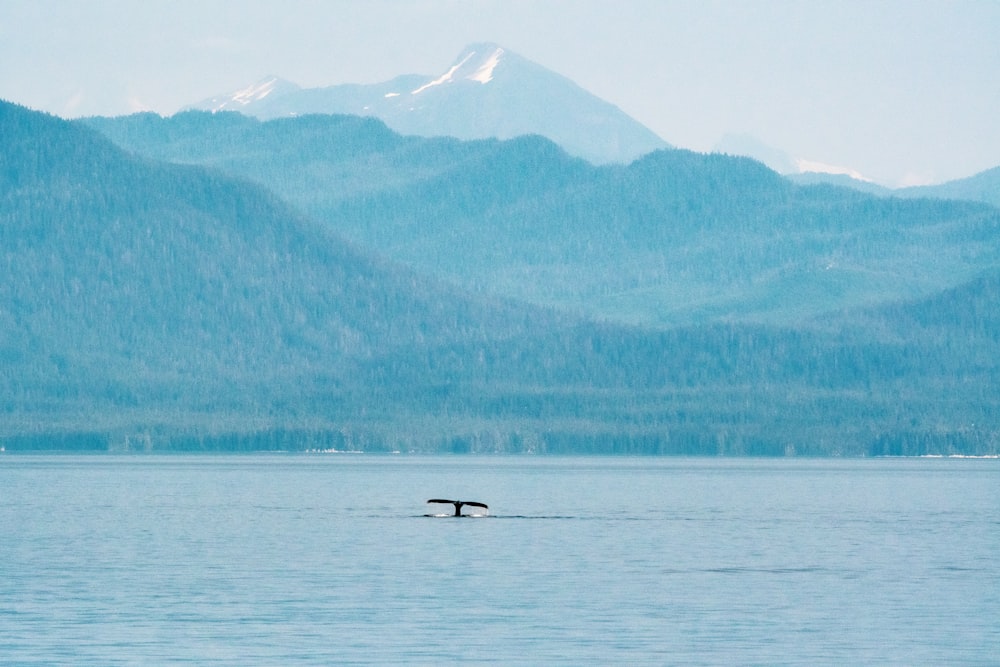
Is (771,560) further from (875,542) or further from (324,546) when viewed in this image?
(324,546)

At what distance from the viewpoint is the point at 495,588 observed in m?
90.8

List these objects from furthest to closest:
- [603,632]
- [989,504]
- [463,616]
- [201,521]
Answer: [989,504], [201,521], [463,616], [603,632]

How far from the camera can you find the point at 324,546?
4589 inches

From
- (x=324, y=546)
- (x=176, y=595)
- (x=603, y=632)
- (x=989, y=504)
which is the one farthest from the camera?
(x=989, y=504)

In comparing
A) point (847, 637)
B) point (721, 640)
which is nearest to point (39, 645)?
point (721, 640)

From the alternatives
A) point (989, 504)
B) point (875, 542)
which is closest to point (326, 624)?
point (875, 542)

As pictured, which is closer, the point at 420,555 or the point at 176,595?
the point at 176,595

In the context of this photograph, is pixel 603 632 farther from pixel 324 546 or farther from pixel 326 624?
pixel 324 546

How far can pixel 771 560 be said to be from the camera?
107188 millimetres

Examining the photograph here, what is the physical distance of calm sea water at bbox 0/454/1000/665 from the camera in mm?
70562

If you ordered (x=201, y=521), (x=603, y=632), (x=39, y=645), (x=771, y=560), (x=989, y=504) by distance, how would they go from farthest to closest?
(x=989, y=504) → (x=201, y=521) → (x=771, y=560) → (x=603, y=632) → (x=39, y=645)

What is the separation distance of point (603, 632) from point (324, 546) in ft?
143

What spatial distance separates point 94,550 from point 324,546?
1262cm

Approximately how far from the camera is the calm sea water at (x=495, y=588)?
232 ft
